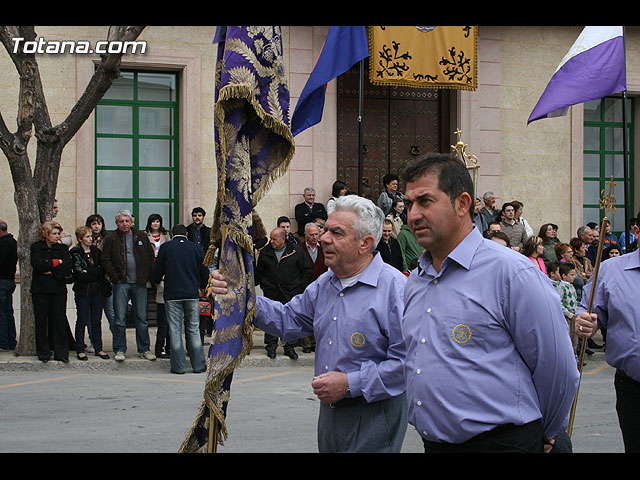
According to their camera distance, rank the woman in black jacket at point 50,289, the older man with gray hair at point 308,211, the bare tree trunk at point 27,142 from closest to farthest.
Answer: the woman in black jacket at point 50,289 < the bare tree trunk at point 27,142 < the older man with gray hair at point 308,211

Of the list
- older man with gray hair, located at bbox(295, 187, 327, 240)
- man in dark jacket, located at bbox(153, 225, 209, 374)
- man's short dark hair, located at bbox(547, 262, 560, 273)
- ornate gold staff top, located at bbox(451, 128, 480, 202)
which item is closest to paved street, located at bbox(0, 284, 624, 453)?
man in dark jacket, located at bbox(153, 225, 209, 374)

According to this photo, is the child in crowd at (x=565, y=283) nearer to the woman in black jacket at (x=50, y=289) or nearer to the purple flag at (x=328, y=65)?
the purple flag at (x=328, y=65)

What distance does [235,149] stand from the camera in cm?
414

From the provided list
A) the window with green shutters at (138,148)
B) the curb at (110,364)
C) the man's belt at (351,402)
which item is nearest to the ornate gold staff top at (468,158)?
the window with green shutters at (138,148)

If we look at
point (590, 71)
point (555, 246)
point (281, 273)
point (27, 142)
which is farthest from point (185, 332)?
point (590, 71)

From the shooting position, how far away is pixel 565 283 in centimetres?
1205

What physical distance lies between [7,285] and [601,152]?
1377cm

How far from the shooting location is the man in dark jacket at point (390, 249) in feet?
45.7

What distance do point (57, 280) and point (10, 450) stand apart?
5214 millimetres

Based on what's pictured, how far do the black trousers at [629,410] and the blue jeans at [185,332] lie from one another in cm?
801

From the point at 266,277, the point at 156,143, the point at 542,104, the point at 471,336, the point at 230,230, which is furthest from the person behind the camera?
the point at 156,143
